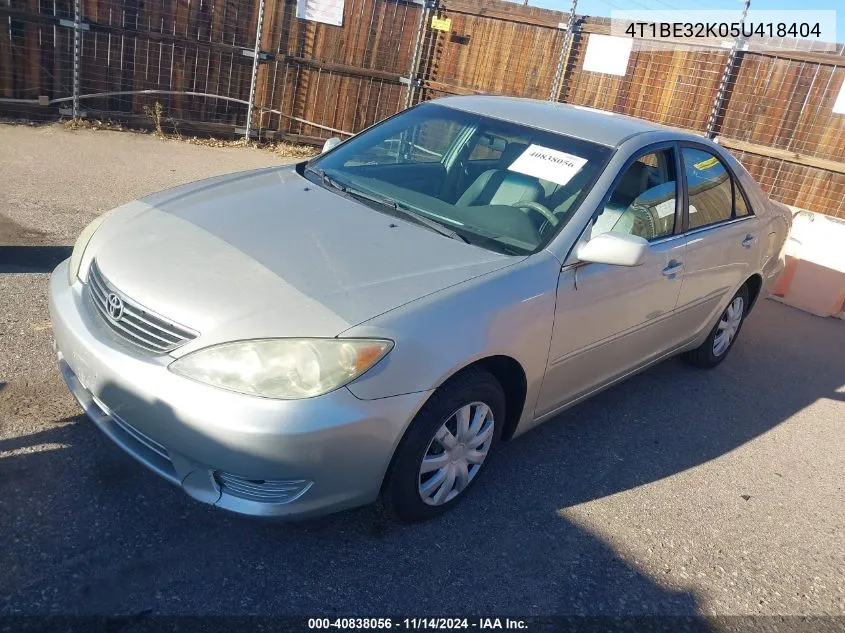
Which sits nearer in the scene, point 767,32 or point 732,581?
point 732,581

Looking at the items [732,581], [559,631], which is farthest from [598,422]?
[559,631]

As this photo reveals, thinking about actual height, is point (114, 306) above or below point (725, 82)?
below

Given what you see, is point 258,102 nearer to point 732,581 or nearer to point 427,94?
point 427,94

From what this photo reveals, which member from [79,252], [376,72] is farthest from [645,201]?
[376,72]

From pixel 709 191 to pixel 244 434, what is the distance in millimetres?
3376

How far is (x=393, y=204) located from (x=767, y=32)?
8.48 m

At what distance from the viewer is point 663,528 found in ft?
11.4

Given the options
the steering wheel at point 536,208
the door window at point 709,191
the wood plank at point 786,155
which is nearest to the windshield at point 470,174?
the steering wheel at point 536,208

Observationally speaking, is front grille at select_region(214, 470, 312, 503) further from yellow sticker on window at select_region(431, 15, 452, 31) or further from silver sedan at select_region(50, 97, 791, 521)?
yellow sticker on window at select_region(431, 15, 452, 31)

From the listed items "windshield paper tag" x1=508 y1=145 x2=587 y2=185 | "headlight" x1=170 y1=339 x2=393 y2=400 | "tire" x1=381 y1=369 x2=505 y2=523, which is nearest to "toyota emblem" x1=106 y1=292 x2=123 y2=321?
"headlight" x1=170 y1=339 x2=393 y2=400

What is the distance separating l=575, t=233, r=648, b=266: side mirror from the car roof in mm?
742

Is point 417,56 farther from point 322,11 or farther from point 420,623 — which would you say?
point 420,623

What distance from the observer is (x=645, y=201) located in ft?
13.1

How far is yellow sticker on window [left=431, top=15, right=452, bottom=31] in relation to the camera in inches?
444
